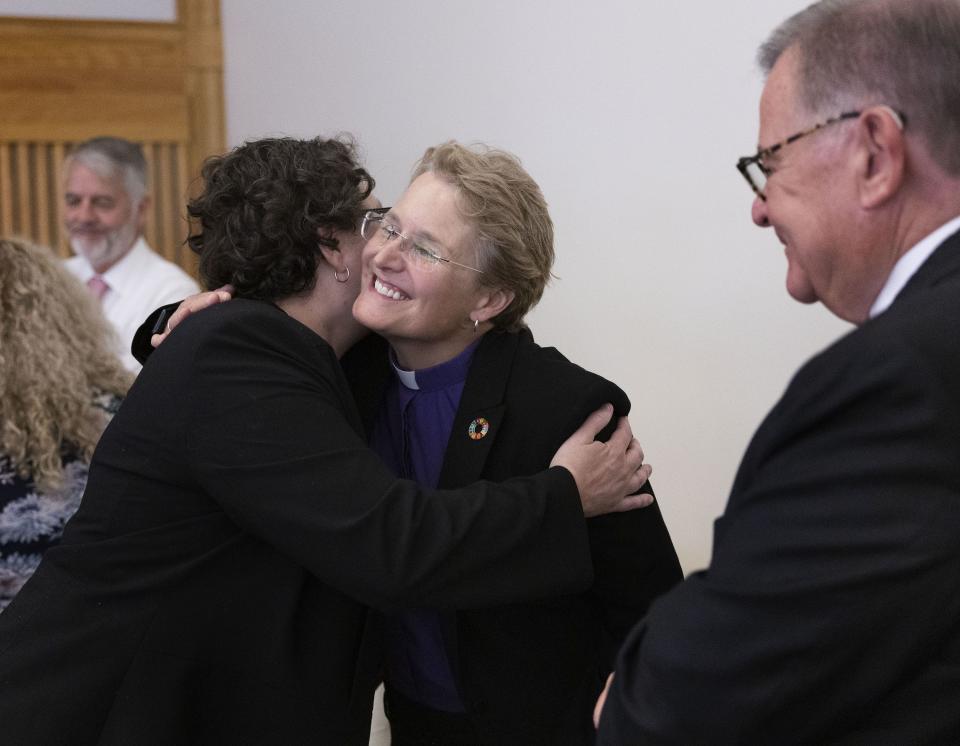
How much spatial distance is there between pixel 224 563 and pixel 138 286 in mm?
3345

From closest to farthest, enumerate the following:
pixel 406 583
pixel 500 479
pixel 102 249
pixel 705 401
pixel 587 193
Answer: pixel 406 583 → pixel 500 479 → pixel 705 401 → pixel 587 193 → pixel 102 249

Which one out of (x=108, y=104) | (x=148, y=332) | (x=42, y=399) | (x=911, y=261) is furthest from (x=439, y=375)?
(x=108, y=104)

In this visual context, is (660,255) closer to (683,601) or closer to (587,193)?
(587,193)

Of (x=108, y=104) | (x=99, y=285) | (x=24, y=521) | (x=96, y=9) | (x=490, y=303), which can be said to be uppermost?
(x=96, y=9)

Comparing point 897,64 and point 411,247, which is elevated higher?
point 897,64

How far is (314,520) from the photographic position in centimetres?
154

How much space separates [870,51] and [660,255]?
8.64ft

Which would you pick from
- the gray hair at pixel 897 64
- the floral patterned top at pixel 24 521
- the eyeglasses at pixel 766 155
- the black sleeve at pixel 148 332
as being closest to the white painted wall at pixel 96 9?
the floral patterned top at pixel 24 521

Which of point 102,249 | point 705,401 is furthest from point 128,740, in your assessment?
point 102,249

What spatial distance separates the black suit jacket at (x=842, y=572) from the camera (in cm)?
97

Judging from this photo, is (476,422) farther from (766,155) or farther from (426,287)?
(766,155)

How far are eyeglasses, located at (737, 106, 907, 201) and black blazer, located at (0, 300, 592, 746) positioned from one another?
1.86 ft

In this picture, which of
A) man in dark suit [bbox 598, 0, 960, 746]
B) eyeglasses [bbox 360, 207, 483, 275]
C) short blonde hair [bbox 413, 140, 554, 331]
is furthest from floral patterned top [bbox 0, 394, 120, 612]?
man in dark suit [bbox 598, 0, 960, 746]

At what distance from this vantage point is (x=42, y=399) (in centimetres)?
233
